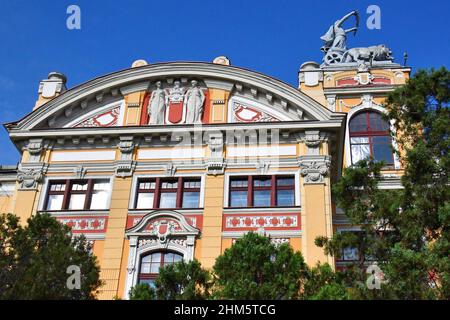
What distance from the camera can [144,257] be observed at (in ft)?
70.9

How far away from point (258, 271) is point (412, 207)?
14.0ft

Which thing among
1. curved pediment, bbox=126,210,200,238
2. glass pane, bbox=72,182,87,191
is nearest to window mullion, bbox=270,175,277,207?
curved pediment, bbox=126,210,200,238

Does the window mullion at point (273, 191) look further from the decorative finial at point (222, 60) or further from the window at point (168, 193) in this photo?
the decorative finial at point (222, 60)

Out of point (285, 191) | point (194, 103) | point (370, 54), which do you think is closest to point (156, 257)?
point (285, 191)

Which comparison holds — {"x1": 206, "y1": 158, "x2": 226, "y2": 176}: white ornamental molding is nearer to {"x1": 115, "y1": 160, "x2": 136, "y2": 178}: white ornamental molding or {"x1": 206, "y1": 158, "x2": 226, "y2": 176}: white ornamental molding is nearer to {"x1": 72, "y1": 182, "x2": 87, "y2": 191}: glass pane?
{"x1": 115, "y1": 160, "x2": 136, "y2": 178}: white ornamental molding

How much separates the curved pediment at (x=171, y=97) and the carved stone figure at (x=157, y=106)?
14 cm

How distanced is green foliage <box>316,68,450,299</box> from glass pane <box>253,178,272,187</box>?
6343mm

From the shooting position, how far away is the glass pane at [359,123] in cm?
3356

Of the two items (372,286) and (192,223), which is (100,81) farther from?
(372,286)

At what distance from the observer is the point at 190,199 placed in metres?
22.8

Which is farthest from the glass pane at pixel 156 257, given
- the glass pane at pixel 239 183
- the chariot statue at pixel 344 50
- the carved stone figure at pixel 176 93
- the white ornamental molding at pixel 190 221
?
the chariot statue at pixel 344 50

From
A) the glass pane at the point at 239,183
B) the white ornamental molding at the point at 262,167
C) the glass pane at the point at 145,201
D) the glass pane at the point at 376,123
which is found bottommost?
the glass pane at the point at 145,201

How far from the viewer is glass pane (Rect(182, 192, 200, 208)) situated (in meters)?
22.6
